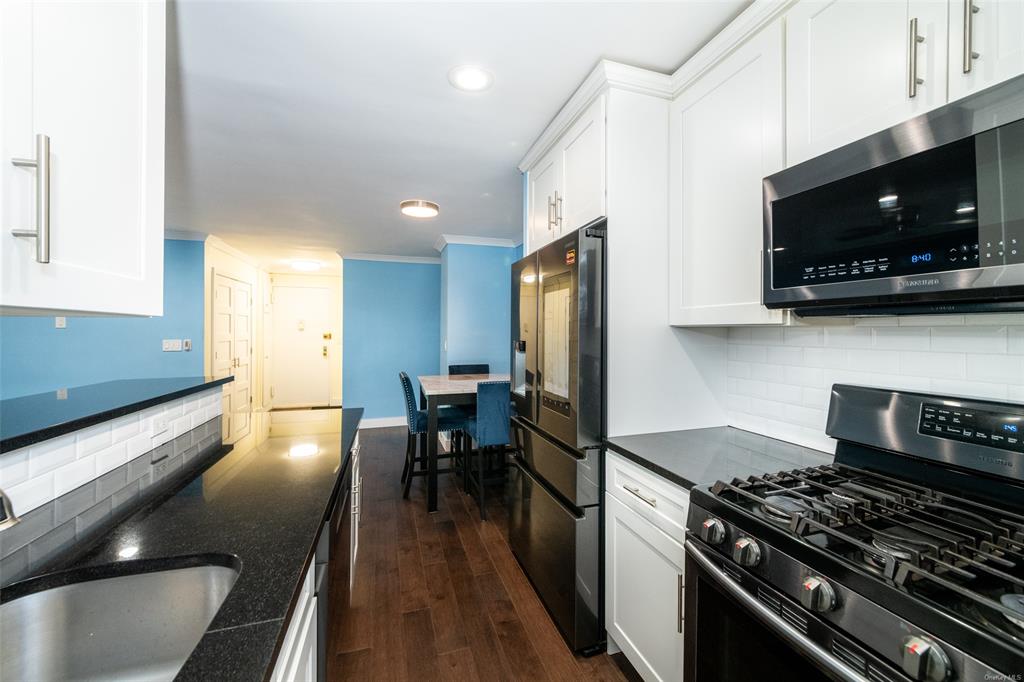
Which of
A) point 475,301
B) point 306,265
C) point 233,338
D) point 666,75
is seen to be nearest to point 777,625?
point 666,75

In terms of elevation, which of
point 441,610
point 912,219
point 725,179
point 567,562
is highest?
point 725,179

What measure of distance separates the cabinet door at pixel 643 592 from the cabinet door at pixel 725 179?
0.81 m

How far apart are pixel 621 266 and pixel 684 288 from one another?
10.8 inches

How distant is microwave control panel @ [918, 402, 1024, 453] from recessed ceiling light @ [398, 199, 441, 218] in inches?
127

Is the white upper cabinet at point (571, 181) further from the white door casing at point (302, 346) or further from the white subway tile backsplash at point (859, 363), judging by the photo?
the white door casing at point (302, 346)

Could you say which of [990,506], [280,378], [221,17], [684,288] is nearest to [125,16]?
[221,17]

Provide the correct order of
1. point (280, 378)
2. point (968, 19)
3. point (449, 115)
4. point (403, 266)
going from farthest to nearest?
point (280, 378) → point (403, 266) → point (449, 115) → point (968, 19)

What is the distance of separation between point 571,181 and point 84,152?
166 centimetres

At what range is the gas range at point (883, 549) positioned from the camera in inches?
24.3

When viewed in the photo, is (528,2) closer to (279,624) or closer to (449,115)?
(449,115)

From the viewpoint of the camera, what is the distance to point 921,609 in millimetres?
626

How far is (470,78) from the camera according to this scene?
67.8 inches

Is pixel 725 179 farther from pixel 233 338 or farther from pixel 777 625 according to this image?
pixel 233 338

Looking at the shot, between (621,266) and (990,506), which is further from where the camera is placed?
(621,266)
